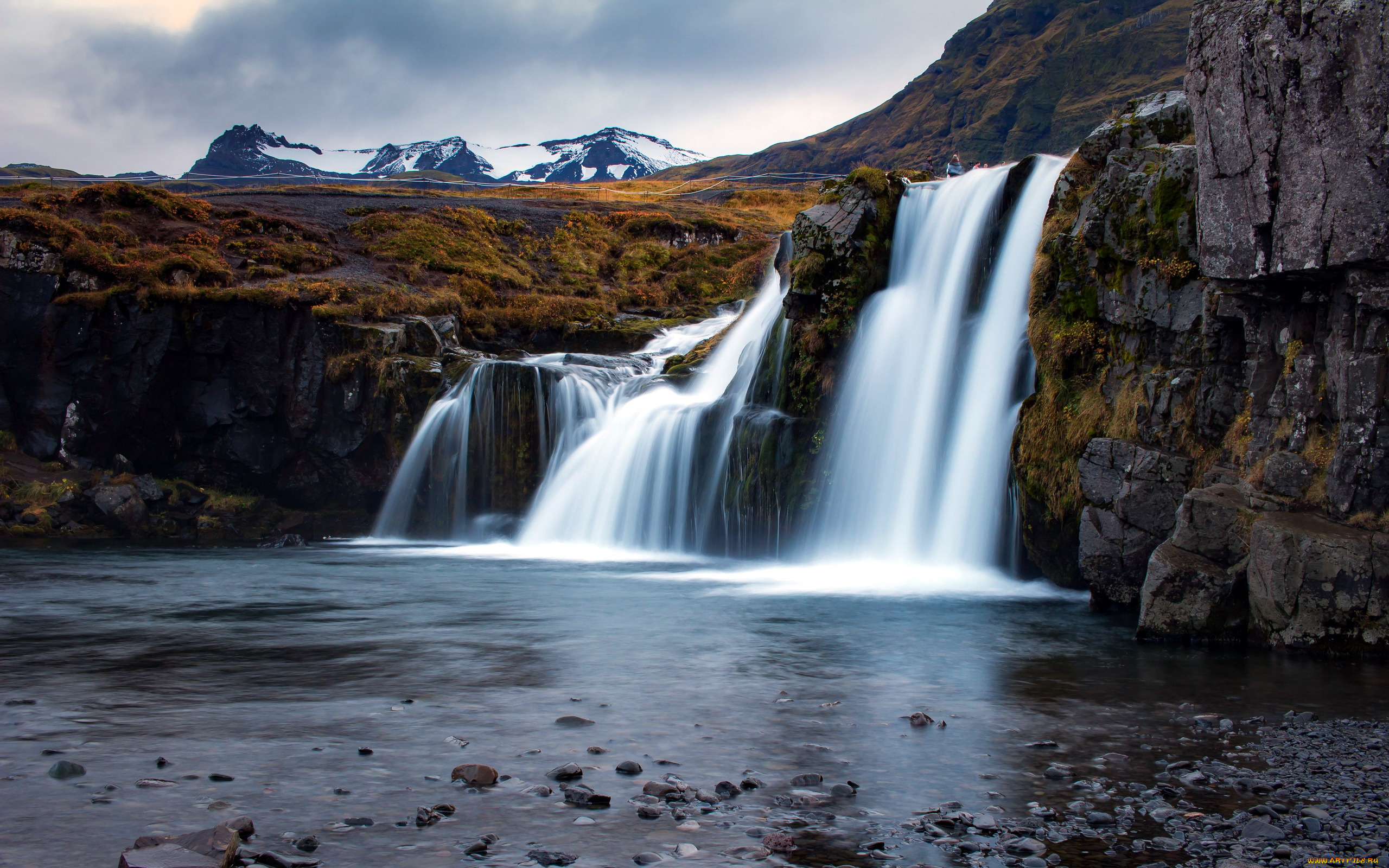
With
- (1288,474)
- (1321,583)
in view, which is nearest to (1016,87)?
(1288,474)

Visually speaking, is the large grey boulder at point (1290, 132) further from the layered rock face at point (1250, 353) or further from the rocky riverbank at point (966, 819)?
the rocky riverbank at point (966, 819)

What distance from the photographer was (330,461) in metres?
28.3

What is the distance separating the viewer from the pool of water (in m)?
5.01

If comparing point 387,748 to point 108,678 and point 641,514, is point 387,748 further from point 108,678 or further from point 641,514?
point 641,514

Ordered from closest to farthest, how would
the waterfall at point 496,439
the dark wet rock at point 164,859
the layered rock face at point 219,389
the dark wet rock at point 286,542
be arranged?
the dark wet rock at point 164,859, the dark wet rock at point 286,542, the waterfall at point 496,439, the layered rock face at point 219,389

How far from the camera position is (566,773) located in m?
5.72

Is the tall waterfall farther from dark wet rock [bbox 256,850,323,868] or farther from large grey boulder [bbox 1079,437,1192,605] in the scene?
dark wet rock [bbox 256,850,323,868]

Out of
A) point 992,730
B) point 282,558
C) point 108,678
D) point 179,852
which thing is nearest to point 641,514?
point 282,558

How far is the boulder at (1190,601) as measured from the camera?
10.2 m

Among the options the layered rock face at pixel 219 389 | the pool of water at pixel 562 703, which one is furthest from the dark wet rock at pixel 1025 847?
the layered rock face at pixel 219 389

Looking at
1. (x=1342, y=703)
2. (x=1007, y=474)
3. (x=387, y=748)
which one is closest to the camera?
(x=387, y=748)

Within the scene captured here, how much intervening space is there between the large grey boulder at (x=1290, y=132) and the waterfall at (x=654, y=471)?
12323mm

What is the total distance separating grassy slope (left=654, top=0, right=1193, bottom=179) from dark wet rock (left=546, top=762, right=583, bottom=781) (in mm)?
92224

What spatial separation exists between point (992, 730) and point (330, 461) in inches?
1008
